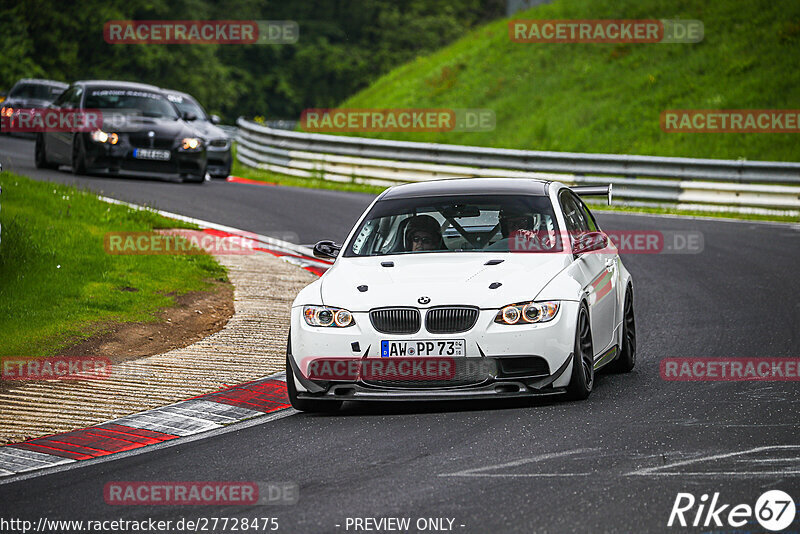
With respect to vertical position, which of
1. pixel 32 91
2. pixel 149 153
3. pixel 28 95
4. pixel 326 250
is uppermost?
pixel 32 91

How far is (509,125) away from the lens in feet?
104

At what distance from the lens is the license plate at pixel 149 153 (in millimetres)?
22656

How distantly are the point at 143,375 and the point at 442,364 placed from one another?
108 inches

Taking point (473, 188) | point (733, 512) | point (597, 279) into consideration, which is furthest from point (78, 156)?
point (733, 512)

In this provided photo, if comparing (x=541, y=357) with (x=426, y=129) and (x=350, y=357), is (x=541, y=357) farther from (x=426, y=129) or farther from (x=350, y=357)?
(x=426, y=129)

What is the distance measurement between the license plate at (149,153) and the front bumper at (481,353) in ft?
48.7

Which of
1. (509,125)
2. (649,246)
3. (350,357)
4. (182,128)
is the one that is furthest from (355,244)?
(509,125)

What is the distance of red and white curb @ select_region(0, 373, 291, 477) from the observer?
758cm

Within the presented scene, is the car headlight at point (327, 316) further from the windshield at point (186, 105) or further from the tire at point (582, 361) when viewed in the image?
the windshield at point (186, 105)

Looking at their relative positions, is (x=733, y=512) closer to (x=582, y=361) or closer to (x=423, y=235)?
(x=582, y=361)

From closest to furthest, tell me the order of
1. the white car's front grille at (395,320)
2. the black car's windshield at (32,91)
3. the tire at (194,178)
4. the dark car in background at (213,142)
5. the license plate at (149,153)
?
the white car's front grille at (395,320)
the license plate at (149,153)
the tire at (194,178)
the dark car in background at (213,142)
the black car's windshield at (32,91)

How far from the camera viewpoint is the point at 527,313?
8.35 metres

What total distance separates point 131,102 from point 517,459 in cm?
1803

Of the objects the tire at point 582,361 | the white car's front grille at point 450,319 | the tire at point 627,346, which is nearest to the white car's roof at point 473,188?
the tire at point 627,346
